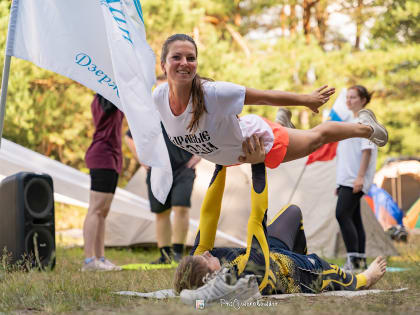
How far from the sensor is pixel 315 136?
3383 mm

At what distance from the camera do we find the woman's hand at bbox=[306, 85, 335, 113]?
123 inches

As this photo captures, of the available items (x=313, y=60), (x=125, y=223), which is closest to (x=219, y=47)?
(x=313, y=60)

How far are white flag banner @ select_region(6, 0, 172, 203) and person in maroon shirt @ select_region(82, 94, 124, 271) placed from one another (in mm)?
976

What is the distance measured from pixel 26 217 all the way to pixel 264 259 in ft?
7.36

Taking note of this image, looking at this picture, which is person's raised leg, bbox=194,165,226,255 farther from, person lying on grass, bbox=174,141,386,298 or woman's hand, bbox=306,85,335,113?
woman's hand, bbox=306,85,335,113

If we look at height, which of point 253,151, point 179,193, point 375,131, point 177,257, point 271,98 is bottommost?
point 177,257

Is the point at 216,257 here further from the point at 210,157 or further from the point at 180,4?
the point at 180,4

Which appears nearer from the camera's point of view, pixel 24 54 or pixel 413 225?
pixel 24 54

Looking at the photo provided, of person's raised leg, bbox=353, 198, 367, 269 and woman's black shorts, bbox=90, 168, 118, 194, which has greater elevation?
woman's black shorts, bbox=90, 168, 118, 194

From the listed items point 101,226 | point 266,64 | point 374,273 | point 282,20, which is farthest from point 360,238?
point 282,20

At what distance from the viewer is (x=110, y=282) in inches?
134

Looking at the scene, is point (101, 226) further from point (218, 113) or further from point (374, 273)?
point (374, 273)

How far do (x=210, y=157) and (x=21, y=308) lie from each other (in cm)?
132

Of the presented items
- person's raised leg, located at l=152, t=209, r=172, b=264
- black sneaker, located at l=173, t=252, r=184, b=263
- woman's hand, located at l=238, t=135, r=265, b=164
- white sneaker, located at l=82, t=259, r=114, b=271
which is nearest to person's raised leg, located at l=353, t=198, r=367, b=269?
black sneaker, located at l=173, t=252, r=184, b=263
